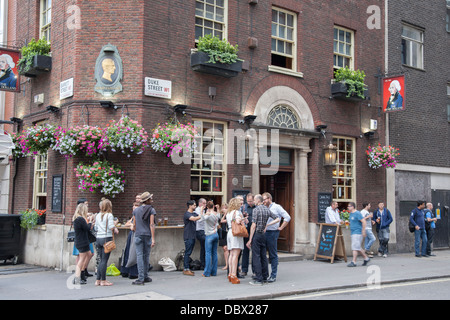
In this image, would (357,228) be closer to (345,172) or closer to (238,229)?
(345,172)

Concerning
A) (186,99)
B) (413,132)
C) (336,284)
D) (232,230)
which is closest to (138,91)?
(186,99)

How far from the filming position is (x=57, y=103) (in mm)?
13258

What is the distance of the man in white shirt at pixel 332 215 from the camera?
15094 millimetres

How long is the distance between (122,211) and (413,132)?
39.0 feet

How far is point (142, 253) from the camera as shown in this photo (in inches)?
400

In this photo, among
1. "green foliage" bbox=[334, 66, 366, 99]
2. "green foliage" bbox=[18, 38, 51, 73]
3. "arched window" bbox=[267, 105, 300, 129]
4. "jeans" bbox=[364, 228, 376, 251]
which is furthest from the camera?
"green foliage" bbox=[334, 66, 366, 99]

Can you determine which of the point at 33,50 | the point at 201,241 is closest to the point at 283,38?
the point at 201,241

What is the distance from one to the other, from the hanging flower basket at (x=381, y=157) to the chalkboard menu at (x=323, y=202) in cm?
227

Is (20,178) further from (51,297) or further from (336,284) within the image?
(336,284)

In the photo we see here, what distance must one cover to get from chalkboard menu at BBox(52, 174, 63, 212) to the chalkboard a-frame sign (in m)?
7.38

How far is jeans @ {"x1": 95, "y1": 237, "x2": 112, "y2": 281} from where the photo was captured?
1000cm

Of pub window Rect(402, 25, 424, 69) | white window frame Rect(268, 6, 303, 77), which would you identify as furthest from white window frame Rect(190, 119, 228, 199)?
pub window Rect(402, 25, 424, 69)

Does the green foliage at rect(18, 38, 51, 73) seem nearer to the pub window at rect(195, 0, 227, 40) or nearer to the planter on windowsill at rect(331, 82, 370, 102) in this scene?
the pub window at rect(195, 0, 227, 40)

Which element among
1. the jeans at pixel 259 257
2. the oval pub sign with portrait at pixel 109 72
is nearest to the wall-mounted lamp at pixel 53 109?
the oval pub sign with portrait at pixel 109 72
